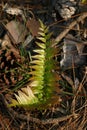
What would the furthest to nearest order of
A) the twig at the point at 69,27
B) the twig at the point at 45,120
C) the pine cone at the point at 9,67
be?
the twig at the point at 69,27 < the pine cone at the point at 9,67 < the twig at the point at 45,120

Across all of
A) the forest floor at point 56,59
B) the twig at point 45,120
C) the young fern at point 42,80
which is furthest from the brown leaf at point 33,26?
the twig at point 45,120

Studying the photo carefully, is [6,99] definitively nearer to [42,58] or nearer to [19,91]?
[19,91]

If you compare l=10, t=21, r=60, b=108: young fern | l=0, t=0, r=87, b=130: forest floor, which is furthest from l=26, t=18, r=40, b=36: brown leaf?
l=10, t=21, r=60, b=108: young fern

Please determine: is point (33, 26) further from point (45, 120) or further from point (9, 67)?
point (45, 120)

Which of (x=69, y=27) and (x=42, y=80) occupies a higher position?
(x=69, y=27)

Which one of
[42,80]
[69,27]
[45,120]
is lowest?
[45,120]

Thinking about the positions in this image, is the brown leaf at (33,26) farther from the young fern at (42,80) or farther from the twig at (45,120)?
the twig at (45,120)

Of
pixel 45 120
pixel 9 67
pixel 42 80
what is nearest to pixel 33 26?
pixel 9 67

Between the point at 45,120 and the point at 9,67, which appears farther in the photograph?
the point at 9,67

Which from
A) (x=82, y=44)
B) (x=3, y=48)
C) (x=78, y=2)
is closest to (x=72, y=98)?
(x=82, y=44)
